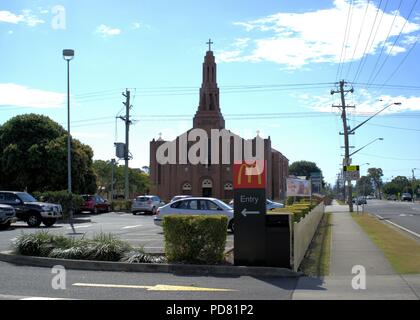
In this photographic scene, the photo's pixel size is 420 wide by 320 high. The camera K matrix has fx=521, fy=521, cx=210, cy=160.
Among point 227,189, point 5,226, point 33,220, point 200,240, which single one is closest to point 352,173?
point 33,220

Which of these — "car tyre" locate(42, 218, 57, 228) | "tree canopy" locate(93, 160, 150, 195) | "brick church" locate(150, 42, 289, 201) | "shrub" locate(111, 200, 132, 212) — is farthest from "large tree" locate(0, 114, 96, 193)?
"tree canopy" locate(93, 160, 150, 195)

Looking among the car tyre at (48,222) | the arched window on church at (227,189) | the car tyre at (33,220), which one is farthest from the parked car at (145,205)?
the arched window on church at (227,189)

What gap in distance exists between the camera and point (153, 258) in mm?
11891

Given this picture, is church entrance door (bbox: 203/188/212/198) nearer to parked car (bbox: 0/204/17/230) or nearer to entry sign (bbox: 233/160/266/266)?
parked car (bbox: 0/204/17/230)

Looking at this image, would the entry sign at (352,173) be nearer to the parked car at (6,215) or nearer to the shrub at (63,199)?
the shrub at (63,199)

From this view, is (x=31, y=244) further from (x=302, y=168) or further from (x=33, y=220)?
(x=302, y=168)

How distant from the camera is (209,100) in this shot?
89.6 meters

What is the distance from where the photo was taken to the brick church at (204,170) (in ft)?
273

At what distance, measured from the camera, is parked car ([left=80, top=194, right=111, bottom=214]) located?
42031mm

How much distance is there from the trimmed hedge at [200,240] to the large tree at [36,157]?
31557 millimetres

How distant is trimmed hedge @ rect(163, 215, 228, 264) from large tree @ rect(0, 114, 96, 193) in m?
31.6

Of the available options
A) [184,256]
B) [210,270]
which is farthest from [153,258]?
[210,270]
